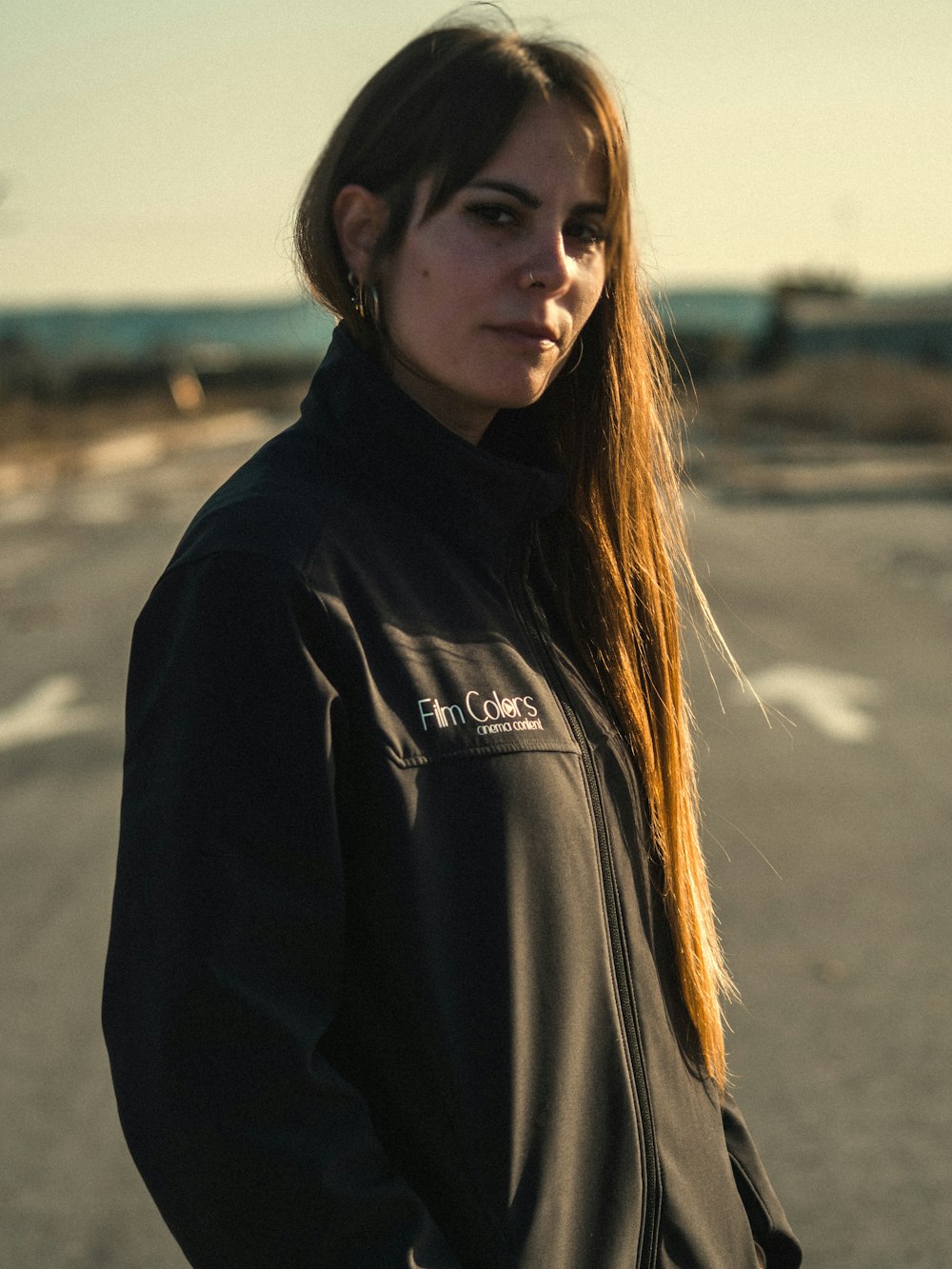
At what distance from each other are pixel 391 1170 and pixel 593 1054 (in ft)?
0.84

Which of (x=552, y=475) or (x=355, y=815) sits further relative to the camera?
(x=552, y=475)

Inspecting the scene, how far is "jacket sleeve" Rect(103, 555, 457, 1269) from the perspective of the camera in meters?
1.35

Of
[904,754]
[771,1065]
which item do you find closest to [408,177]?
[771,1065]

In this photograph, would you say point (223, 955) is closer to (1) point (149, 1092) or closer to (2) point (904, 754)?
(1) point (149, 1092)

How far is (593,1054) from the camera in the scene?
1.54 meters

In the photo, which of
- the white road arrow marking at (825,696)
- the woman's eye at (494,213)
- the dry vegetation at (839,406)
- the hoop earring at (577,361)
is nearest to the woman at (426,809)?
→ the woman's eye at (494,213)

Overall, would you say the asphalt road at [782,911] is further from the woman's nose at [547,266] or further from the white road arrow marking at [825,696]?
the woman's nose at [547,266]

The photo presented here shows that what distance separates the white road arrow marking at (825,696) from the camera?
7.88 m

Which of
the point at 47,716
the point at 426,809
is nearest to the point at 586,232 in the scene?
the point at 426,809

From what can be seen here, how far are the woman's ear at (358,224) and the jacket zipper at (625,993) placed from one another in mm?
523

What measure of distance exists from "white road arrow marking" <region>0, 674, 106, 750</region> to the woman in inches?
254

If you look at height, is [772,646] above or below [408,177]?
below

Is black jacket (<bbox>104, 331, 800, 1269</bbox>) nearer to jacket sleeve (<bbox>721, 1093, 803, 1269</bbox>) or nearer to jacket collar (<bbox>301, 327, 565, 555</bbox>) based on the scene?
jacket collar (<bbox>301, 327, 565, 555</bbox>)

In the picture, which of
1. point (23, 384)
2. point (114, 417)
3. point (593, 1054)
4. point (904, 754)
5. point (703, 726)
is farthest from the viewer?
point (23, 384)
